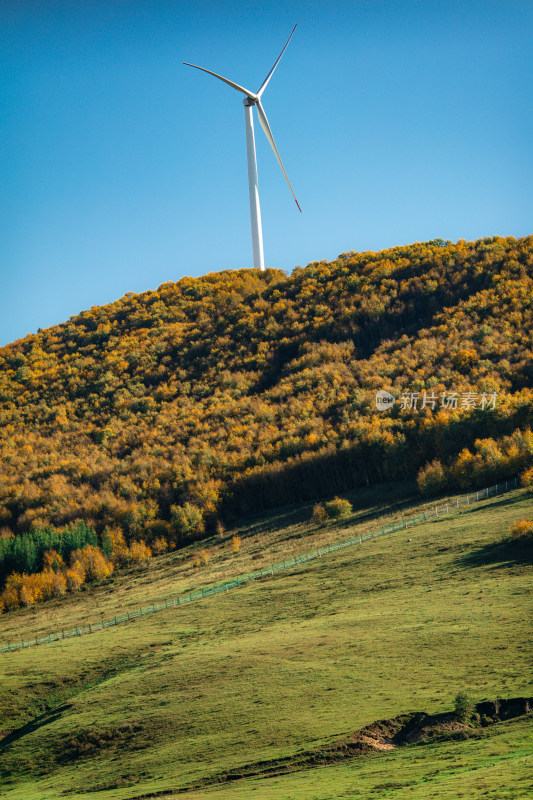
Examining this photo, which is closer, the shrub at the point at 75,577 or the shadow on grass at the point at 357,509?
the shadow on grass at the point at 357,509

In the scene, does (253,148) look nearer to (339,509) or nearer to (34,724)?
(339,509)

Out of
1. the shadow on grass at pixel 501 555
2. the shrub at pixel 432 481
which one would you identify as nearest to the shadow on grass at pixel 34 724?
the shadow on grass at pixel 501 555

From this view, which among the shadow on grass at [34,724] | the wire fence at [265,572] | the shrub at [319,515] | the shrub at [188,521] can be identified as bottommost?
the shadow on grass at [34,724]

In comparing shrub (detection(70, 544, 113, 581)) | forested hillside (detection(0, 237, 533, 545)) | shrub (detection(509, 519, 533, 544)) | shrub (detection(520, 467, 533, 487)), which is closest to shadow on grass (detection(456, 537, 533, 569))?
shrub (detection(509, 519, 533, 544))

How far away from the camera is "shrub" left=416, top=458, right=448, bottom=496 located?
274ft

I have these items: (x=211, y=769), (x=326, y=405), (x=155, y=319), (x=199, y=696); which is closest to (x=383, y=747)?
(x=211, y=769)

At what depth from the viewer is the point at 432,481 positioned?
8406 cm

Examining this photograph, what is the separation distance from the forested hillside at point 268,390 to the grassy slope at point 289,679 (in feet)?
137

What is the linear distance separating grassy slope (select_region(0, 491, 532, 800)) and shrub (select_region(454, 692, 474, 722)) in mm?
955

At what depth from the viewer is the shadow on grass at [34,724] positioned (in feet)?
111

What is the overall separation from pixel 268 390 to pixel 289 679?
110 meters

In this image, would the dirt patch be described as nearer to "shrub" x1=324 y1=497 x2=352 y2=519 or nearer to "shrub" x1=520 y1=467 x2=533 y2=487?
"shrub" x1=520 y1=467 x2=533 y2=487

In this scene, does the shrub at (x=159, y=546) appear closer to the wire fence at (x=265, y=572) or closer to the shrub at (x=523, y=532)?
the wire fence at (x=265, y=572)

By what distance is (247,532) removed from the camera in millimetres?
93188
